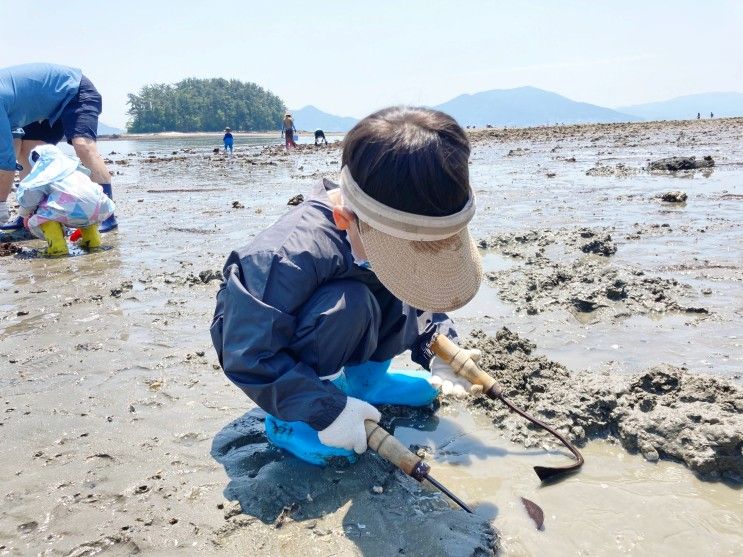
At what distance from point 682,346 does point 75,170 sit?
16.8 feet

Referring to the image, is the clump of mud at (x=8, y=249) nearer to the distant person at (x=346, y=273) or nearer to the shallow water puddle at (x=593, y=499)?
the distant person at (x=346, y=273)

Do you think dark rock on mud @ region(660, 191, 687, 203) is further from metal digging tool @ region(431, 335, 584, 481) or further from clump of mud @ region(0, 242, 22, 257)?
clump of mud @ region(0, 242, 22, 257)

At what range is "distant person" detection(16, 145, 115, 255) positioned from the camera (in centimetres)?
521

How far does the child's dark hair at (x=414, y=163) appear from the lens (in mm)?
1731

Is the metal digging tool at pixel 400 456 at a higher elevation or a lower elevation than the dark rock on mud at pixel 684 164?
lower

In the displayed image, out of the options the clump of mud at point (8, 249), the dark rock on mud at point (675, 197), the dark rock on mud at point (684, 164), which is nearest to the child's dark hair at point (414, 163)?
the clump of mud at point (8, 249)

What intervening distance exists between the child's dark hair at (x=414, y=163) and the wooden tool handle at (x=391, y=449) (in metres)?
0.77

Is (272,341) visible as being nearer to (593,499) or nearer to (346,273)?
(346,273)

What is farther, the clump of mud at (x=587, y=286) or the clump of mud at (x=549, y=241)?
the clump of mud at (x=549, y=241)

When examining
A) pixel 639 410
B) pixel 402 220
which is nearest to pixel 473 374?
pixel 639 410

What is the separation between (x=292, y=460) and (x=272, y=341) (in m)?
0.54

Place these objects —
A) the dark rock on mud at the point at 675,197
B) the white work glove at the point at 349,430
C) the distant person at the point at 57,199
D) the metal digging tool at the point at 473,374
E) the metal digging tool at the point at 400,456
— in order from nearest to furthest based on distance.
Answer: the metal digging tool at the point at 400,456
the white work glove at the point at 349,430
the metal digging tool at the point at 473,374
the distant person at the point at 57,199
the dark rock on mud at the point at 675,197

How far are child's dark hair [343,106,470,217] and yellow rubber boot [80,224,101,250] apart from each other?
4531mm

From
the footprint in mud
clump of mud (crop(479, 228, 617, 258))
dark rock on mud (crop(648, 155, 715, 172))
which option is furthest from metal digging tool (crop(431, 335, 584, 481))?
dark rock on mud (crop(648, 155, 715, 172))
